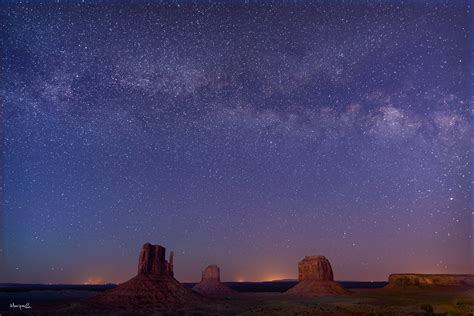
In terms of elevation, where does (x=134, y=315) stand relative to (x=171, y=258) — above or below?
below

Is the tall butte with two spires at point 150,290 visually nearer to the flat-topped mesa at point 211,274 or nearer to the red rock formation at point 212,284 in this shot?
the red rock formation at point 212,284

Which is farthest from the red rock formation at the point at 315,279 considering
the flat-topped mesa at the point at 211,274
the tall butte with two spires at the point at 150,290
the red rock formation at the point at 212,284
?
the tall butte with two spires at the point at 150,290

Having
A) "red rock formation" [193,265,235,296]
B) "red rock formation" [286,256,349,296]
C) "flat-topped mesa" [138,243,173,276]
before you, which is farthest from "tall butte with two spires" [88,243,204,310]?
"red rock formation" [193,265,235,296]

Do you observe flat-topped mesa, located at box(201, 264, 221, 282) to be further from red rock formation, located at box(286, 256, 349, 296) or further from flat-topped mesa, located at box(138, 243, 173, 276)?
flat-topped mesa, located at box(138, 243, 173, 276)

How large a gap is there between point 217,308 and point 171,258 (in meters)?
23.2

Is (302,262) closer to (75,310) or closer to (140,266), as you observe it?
(140,266)

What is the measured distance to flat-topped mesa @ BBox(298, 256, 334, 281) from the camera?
13212 cm

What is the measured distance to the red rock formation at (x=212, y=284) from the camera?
139m

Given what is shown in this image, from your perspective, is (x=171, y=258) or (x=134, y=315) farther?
(x=171, y=258)

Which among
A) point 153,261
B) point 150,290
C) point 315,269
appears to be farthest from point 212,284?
point 150,290

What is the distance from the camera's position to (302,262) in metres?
140

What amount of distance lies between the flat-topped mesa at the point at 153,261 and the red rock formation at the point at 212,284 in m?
45.0

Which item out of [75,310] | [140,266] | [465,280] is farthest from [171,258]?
[465,280]

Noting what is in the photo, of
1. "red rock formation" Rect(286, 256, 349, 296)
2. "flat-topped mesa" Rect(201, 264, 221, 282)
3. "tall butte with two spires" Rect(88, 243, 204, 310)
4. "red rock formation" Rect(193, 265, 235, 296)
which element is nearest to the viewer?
"tall butte with two spires" Rect(88, 243, 204, 310)
